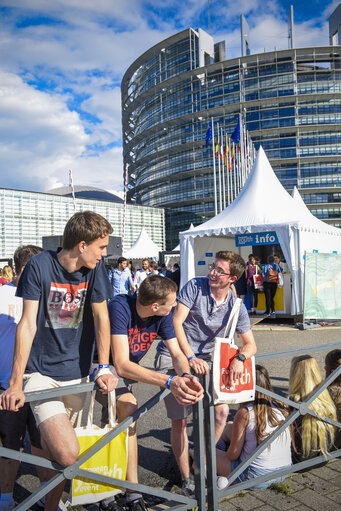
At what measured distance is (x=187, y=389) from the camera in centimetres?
227

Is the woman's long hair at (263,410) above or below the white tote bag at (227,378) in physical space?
below

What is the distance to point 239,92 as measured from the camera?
6681 cm

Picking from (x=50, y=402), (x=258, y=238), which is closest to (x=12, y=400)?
(x=50, y=402)

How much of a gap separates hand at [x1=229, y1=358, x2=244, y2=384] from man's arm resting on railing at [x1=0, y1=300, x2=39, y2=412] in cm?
119

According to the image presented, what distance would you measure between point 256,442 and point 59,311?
165 centimetres

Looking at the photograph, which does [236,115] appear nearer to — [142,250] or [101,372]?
[142,250]

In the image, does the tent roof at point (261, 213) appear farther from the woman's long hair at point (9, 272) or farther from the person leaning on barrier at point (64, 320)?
the person leaning on barrier at point (64, 320)

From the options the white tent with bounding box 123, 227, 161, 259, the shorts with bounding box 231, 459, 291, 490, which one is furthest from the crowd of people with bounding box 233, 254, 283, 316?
the white tent with bounding box 123, 227, 161, 259

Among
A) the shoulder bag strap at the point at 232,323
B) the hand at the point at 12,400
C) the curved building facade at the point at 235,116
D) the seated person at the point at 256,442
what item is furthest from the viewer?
the curved building facade at the point at 235,116

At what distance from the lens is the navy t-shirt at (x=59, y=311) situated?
2324 mm

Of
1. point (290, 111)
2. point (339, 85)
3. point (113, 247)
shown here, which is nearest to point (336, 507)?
point (113, 247)

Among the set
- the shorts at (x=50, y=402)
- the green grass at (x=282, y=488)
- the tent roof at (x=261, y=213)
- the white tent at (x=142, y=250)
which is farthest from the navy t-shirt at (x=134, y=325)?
the white tent at (x=142, y=250)

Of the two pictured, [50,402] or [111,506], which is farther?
[111,506]

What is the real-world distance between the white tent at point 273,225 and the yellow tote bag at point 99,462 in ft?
31.6
